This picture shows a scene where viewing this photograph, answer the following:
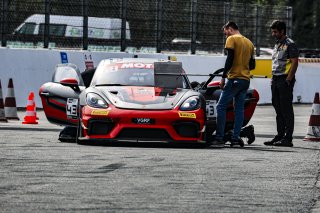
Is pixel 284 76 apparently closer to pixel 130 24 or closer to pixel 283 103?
pixel 283 103

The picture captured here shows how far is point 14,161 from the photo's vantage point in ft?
39.7

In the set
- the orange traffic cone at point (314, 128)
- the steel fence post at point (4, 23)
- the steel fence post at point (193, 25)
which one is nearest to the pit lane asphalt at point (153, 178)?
the orange traffic cone at point (314, 128)

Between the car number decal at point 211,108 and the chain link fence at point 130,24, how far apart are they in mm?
10025

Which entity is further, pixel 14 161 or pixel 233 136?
pixel 233 136

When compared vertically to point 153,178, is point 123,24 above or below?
above

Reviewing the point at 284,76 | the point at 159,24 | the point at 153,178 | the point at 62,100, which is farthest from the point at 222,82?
the point at 159,24

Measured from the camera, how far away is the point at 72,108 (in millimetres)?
16016

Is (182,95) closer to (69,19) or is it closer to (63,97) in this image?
(63,97)

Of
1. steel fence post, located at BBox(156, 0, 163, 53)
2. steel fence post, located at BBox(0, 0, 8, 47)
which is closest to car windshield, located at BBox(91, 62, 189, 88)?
steel fence post, located at BBox(0, 0, 8, 47)

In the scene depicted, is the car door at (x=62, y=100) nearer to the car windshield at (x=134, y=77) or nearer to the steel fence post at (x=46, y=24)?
the car windshield at (x=134, y=77)

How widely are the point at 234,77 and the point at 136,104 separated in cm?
162

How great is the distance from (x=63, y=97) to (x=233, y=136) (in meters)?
2.41

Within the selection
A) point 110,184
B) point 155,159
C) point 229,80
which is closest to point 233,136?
point 229,80

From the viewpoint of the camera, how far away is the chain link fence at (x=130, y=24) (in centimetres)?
2583
